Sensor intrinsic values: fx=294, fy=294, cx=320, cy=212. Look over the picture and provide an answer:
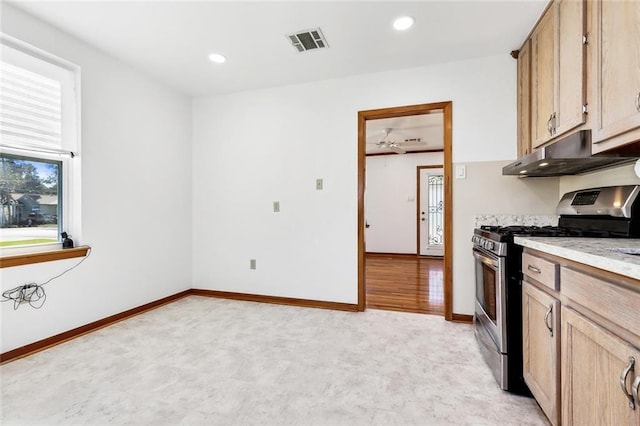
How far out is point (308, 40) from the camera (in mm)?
2566

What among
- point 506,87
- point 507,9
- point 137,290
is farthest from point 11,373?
point 506,87

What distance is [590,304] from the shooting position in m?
1.10

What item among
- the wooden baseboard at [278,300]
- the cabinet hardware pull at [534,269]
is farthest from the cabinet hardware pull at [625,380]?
Result: the wooden baseboard at [278,300]

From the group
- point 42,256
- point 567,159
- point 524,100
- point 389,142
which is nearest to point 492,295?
point 567,159

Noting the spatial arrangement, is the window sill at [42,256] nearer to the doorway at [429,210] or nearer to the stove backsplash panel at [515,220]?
the stove backsplash panel at [515,220]

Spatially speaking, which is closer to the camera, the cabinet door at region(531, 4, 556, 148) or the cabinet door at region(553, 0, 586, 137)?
the cabinet door at region(553, 0, 586, 137)

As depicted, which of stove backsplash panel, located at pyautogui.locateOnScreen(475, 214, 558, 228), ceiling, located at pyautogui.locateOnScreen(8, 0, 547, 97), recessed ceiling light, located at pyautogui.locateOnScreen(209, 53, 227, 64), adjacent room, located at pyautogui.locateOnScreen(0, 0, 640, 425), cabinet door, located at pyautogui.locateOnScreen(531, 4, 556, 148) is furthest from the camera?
recessed ceiling light, located at pyautogui.locateOnScreen(209, 53, 227, 64)

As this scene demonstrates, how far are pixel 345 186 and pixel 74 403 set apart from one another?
2.71m

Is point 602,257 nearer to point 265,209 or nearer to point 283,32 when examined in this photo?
point 283,32

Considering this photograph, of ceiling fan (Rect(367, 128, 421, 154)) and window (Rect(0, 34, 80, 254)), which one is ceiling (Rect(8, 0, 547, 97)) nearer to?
window (Rect(0, 34, 80, 254))

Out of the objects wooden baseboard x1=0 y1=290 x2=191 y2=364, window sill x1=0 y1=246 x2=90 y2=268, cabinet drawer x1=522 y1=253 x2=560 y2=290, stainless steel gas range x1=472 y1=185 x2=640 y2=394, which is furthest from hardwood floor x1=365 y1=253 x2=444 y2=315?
window sill x1=0 y1=246 x2=90 y2=268

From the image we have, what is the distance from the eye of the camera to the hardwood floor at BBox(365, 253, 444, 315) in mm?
3365

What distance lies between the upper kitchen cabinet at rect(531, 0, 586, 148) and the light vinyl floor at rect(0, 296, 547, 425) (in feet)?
5.61

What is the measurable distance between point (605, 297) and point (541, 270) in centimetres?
50
